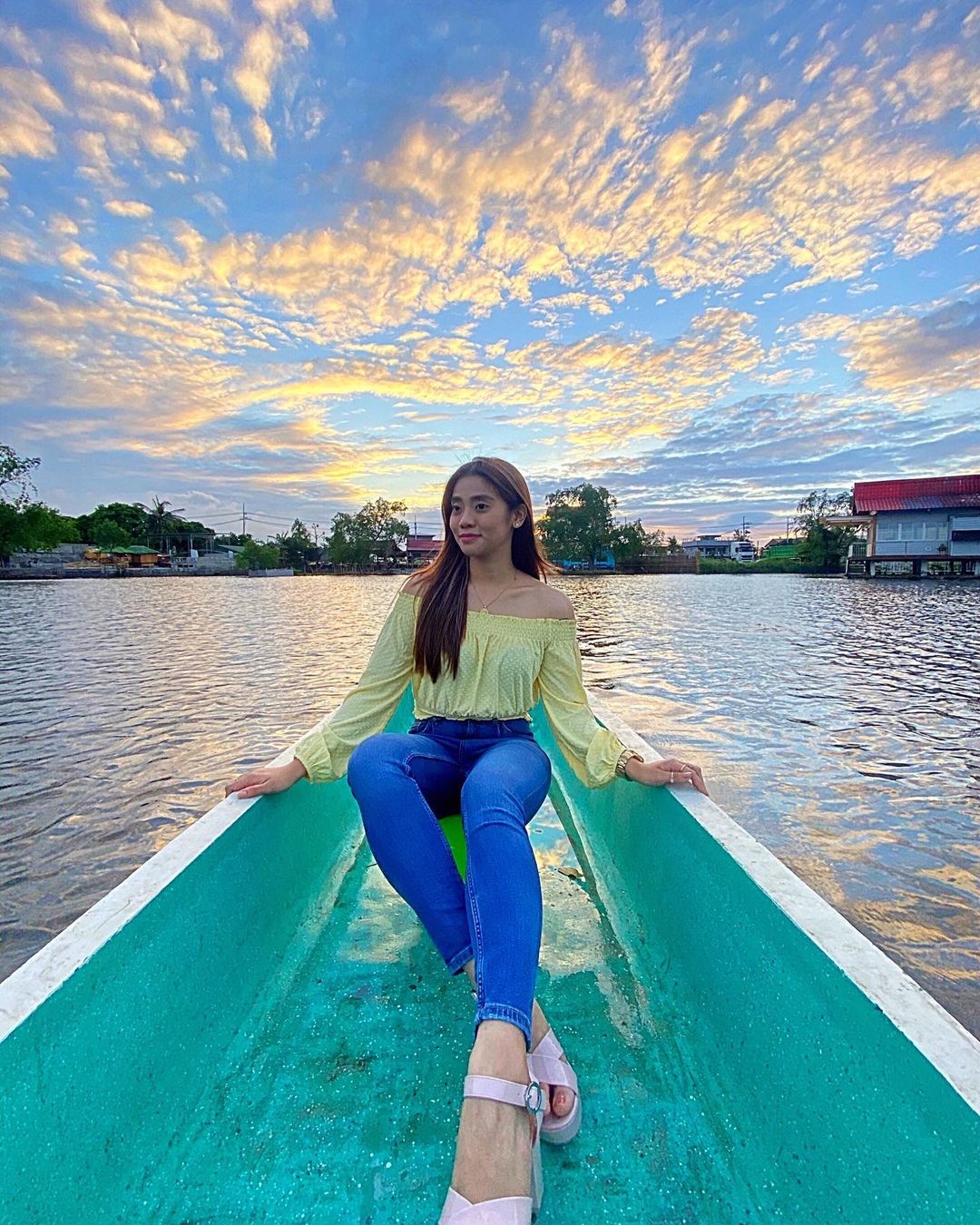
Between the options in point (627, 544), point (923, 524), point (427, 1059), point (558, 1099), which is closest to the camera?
point (558, 1099)

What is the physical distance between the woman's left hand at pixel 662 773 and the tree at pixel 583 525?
56204 millimetres

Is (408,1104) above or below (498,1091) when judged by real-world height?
below

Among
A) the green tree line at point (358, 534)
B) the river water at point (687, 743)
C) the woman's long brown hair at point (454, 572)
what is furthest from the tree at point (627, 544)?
the woman's long brown hair at point (454, 572)

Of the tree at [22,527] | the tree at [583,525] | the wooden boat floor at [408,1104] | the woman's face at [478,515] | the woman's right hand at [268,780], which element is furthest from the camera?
the tree at [583,525]

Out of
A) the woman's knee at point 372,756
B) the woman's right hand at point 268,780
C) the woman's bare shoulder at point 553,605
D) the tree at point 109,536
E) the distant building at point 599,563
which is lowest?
the distant building at point 599,563

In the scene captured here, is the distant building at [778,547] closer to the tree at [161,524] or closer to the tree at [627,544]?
the tree at [627,544]

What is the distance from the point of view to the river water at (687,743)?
2801 mm

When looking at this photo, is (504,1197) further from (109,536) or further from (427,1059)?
(109,536)

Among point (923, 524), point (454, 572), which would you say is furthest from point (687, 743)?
point (923, 524)

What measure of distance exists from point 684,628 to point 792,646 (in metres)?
2.99

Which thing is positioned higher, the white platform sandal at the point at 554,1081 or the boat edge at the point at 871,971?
the boat edge at the point at 871,971

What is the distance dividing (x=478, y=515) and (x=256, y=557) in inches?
2633

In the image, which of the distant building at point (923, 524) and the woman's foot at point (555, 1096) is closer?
the woman's foot at point (555, 1096)

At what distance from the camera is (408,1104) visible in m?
1.20
